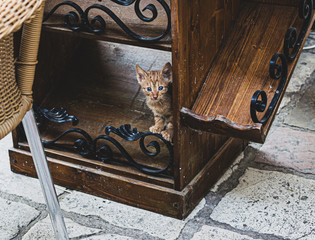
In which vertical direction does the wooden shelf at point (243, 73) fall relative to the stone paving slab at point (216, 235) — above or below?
above

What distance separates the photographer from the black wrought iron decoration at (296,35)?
5.73 feet

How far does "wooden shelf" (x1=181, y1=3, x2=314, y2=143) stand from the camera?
1.74 meters

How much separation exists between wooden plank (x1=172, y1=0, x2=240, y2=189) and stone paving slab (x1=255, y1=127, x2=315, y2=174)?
489 millimetres

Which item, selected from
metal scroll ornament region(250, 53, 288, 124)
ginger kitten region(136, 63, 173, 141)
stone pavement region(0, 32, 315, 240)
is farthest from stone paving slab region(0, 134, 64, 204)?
metal scroll ornament region(250, 53, 288, 124)

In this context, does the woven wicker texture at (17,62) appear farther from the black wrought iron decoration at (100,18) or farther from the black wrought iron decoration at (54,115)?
the black wrought iron decoration at (54,115)

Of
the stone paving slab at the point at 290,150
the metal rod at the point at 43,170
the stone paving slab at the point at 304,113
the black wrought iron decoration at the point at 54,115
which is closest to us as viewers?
the metal rod at the point at 43,170

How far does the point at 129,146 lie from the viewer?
6.98ft

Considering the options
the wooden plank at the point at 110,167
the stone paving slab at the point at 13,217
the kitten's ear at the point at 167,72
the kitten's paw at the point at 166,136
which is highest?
the kitten's ear at the point at 167,72

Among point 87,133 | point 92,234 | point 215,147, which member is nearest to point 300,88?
point 215,147

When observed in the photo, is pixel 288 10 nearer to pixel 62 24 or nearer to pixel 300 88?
pixel 62 24

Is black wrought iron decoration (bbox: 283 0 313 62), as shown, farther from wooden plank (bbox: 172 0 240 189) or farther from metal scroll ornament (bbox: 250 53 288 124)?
wooden plank (bbox: 172 0 240 189)

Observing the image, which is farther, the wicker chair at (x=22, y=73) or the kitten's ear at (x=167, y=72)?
the kitten's ear at (x=167, y=72)

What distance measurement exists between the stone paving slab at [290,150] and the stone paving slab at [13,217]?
113cm

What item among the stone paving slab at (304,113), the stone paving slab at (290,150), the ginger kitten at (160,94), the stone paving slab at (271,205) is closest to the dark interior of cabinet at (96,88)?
the ginger kitten at (160,94)
